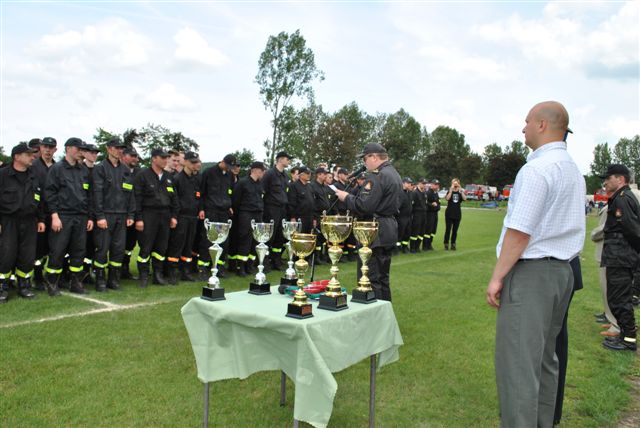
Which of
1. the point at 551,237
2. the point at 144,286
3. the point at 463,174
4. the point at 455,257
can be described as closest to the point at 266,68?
the point at 455,257

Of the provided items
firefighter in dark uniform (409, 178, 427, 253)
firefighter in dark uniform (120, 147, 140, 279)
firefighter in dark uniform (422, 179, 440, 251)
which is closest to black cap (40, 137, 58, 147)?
firefighter in dark uniform (120, 147, 140, 279)

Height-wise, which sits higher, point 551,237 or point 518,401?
point 551,237

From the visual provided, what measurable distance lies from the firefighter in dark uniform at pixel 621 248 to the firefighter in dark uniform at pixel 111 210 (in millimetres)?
6868

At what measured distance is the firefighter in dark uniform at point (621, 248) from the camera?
577 cm

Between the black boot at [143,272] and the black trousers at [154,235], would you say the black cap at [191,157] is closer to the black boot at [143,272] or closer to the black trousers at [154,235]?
the black trousers at [154,235]

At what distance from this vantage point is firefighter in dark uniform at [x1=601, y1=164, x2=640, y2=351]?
5.77m

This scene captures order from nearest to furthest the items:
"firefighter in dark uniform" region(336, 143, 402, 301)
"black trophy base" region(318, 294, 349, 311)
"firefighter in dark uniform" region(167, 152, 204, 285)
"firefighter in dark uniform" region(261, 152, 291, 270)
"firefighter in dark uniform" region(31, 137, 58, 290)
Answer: "black trophy base" region(318, 294, 349, 311) → "firefighter in dark uniform" region(336, 143, 402, 301) → "firefighter in dark uniform" region(31, 137, 58, 290) → "firefighter in dark uniform" region(167, 152, 204, 285) → "firefighter in dark uniform" region(261, 152, 291, 270)

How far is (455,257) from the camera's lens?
560 inches

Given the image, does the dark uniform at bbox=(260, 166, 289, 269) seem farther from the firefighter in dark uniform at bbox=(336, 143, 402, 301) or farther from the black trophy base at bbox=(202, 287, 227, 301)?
the black trophy base at bbox=(202, 287, 227, 301)

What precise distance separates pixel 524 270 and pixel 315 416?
1483 millimetres

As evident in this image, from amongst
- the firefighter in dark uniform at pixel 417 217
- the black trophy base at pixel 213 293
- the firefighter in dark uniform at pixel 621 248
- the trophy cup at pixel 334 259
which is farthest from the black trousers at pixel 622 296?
the firefighter in dark uniform at pixel 417 217

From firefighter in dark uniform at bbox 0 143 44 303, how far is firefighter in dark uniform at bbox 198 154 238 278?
2923mm

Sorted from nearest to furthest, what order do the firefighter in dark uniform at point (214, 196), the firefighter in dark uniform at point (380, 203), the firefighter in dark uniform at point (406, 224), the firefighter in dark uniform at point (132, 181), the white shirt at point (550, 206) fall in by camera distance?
1. the white shirt at point (550, 206)
2. the firefighter in dark uniform at point (380, 203)
3. the firefighter in dark uniform at point (132, 181)
4. the firefighter in dark uniform at point (214, 196)
5. the firefighter in dark uniform at point (406, 224)

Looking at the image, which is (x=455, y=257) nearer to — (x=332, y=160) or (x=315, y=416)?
(x=315, y=416)
